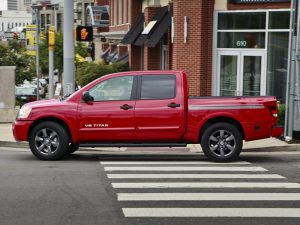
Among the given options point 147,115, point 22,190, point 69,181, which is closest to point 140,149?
point 147,115

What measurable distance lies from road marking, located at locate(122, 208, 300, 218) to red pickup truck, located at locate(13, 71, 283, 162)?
3.92 m

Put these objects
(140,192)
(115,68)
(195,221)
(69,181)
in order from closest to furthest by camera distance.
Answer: (195,221) → (140,192) → (69,181) → (115,68)

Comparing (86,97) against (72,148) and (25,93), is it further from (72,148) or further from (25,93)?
(25,93)

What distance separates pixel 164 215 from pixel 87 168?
149 inches

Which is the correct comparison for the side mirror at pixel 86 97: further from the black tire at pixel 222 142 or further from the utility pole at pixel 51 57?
the utility pole at pixel 51 57

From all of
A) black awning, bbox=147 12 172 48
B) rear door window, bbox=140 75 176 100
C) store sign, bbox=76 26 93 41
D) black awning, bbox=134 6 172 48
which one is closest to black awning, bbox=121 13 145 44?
black awning, bbox=134 6 172 48

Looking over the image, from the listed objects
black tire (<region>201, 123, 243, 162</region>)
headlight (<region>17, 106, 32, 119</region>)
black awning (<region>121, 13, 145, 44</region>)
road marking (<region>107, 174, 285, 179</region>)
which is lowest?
road marking (<region>107, 174, 285, 179</region>)

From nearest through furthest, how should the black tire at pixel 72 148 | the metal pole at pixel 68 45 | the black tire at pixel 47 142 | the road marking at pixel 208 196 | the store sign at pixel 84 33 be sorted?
the road marking at pixel 208 196, the black tire at pixel 47 142, the black tire at pixel 72 148, the metal pole at pixel 68 45, the store sign at pixel 84 33

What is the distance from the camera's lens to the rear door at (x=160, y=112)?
35.7ft

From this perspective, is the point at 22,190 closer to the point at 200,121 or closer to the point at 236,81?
the point at 200,121

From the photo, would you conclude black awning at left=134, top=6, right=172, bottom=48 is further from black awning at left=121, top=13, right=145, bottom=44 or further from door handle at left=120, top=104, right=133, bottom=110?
door handle at left=120, top=104, right=133, bottom=110

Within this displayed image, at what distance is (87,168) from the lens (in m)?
10.3

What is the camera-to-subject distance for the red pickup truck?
10891 mm

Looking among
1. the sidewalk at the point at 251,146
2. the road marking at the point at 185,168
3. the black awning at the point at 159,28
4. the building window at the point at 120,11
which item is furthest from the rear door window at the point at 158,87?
the building window at the point at 120,11
